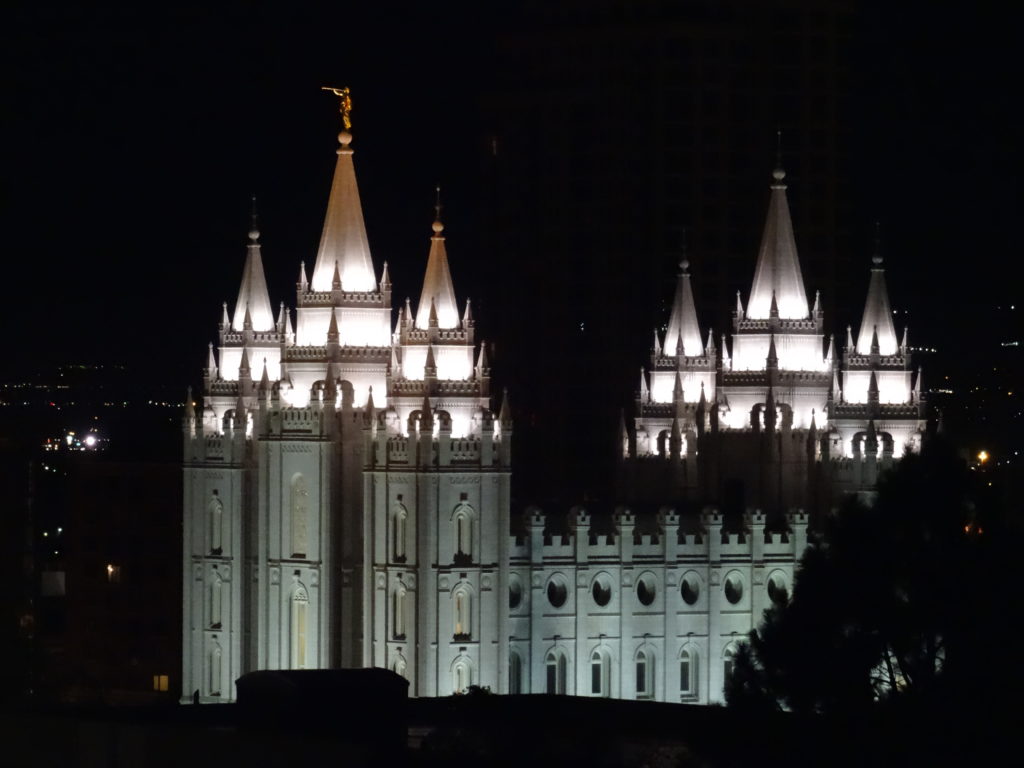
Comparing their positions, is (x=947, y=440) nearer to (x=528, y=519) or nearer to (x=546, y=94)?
(x=528, y=519)

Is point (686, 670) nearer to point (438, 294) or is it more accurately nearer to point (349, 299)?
point (438, 294)

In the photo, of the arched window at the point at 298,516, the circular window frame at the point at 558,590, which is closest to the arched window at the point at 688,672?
the circular window frame at the point at 558,590

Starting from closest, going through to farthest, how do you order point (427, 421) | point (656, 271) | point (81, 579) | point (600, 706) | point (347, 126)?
point (600, 706) → point (427, 421) → point (347, 126) → point (81, 579) → point (656, 271)

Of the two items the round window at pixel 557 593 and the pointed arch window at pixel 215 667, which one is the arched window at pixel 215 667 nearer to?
the pointed arch window at pixel 215 667

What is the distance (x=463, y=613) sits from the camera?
104 meters

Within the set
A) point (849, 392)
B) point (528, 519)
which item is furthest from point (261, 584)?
point (849, 392)

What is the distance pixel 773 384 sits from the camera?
120m

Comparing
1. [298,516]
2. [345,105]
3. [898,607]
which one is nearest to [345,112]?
[345,105]

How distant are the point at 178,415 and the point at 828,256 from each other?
36611 millimetres

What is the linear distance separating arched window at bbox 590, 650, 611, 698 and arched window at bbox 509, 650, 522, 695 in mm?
3238

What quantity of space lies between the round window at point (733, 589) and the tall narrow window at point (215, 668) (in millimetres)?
17912

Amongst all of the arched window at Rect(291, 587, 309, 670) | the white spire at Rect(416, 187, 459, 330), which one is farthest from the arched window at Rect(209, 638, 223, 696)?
the white spire at Rect(416, 187, 459, 330)

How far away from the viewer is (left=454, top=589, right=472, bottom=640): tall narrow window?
103 m

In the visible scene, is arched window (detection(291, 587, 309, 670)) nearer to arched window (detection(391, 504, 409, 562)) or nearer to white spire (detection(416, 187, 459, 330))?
arched window (detection(391, 504, 409, 562))
